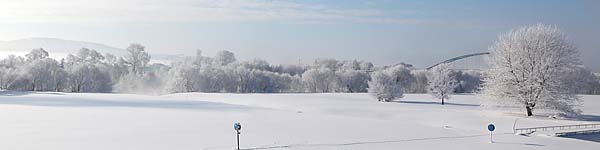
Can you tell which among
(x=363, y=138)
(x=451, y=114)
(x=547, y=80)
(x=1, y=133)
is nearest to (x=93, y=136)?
(x=1, y=133)

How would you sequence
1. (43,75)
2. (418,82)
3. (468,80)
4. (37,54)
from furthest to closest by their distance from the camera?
(468,80), (37,54), (418,82), (43,75)

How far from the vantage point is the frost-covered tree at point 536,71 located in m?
37.3

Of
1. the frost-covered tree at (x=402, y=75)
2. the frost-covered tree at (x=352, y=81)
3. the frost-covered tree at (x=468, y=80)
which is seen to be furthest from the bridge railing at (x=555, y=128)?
the frost-covered tree at (x=352, y=81)

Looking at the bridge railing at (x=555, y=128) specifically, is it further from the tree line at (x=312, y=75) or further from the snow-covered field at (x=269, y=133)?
the tree line at (x=312, y=75)

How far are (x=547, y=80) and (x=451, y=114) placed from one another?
6.87m

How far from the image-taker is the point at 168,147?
21141 millimetres

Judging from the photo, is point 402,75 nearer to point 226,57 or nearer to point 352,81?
point 352,81

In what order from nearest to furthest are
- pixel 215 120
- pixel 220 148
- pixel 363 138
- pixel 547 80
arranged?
pixel 220 148 → pixel 363 138 → pixel 215 120 → pixel 547 80

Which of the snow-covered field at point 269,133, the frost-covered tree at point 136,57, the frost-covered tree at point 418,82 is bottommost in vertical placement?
the snow-covered field at point 269,133

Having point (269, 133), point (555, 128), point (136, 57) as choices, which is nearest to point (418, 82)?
point (136, 57)

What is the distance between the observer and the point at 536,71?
123 ft

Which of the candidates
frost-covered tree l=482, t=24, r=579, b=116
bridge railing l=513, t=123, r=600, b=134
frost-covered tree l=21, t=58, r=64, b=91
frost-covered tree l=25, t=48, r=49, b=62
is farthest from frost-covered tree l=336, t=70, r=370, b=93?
bridge railing l=513, t=123, r=600, b=134

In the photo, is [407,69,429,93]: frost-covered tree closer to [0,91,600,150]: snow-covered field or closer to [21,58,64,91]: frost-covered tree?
[21,58,64,91]: frost-covered tree

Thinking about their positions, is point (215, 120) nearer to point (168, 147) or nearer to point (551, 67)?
point (168, 147)
